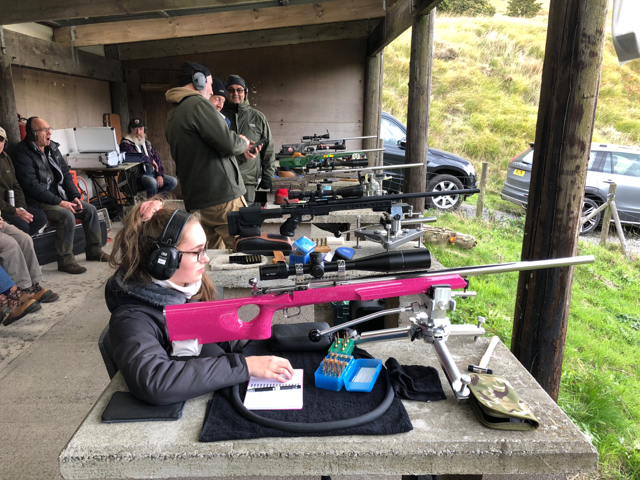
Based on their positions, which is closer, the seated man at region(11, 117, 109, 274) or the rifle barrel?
the rifle barrel

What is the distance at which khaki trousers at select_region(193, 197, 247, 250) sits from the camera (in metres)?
3.82

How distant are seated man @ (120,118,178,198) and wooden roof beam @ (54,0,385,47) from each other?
1.41 meters

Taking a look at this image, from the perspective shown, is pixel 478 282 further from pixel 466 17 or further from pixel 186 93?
pixel 466 17

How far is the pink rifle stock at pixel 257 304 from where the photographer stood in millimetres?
1566

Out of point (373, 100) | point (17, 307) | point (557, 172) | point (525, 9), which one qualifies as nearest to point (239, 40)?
point (373, 100)

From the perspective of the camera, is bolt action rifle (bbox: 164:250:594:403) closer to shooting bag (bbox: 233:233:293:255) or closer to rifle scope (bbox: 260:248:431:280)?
rifle scope (bbox: 260:248:431:280)

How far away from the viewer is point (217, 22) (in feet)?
24.3

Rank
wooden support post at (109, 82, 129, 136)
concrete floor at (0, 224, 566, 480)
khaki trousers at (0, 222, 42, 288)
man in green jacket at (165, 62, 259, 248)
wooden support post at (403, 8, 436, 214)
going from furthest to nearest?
wooden support post at (109, 82, 129, 136) < wooden support post at (403, 8, 436, 214) < khaki trousers at (0, 222, 42, 288) < man in green jacket at (165, 62, 259, 248) < concrete floor at (0, 224, 566, 480)

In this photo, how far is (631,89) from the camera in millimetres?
19188

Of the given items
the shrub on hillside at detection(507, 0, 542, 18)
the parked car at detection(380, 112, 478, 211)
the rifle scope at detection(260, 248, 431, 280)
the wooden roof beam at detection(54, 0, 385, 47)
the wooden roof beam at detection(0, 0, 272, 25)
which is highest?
the shrub on hillside at detection(507, 0, 542, 18)

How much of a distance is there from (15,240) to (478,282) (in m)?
5.04

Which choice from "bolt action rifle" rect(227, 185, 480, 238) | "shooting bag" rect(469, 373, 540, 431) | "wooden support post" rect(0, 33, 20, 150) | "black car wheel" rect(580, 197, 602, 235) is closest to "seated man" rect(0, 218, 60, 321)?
"wooden support post" rect(0, 33, 20, 150)

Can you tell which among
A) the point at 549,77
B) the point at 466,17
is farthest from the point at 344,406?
the point at 466,17

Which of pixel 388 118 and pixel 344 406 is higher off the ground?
pixel 388 118
